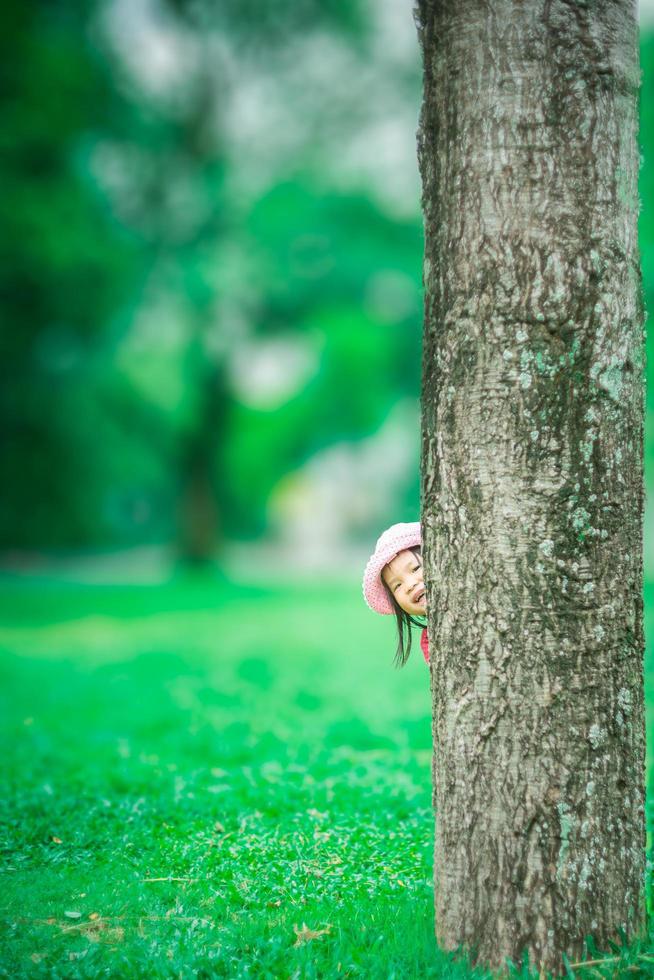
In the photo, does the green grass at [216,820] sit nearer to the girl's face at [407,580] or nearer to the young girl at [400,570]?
the young girl at [400,570]

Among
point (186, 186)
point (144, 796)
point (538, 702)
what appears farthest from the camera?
point (186, 186)

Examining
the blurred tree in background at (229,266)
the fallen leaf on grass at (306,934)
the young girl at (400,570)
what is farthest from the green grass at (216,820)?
the blurred tree in background at (229,266)

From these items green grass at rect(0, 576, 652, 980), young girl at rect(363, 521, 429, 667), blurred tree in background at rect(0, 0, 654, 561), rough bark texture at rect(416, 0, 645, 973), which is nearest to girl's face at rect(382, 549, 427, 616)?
young girl at rect(363, 521, 429, 667)

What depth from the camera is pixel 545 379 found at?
8.79ft

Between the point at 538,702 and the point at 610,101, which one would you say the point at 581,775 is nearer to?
the point at 538,702

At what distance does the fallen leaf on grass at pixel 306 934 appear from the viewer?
2.97 meters

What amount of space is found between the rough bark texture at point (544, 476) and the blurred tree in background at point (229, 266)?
1497cm

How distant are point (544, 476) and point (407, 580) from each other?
990mm

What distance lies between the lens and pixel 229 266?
19.3m

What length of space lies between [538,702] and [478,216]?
57.7 inches

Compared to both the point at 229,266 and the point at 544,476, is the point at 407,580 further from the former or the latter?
the point at 229,266

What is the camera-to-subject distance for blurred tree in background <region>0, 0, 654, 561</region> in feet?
58.0

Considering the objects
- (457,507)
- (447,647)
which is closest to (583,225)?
(457,507)

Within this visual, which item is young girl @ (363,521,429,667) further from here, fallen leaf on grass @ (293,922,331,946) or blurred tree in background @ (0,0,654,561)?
blurred tree in background @ (0,0,654,561)
